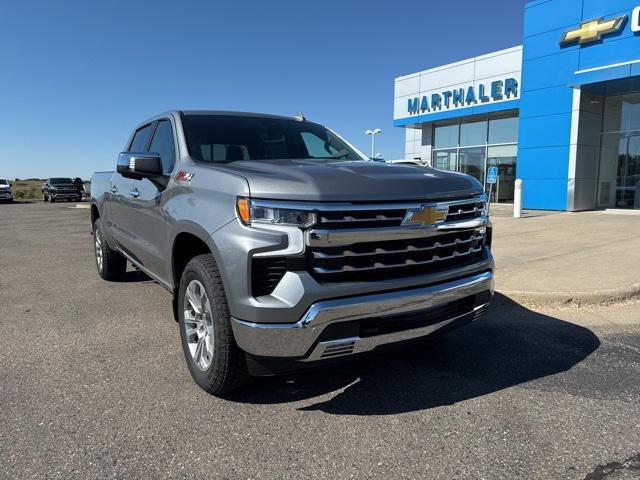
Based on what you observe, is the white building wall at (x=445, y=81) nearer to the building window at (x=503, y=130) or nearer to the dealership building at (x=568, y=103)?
the dealership building at (x=568, y=103)

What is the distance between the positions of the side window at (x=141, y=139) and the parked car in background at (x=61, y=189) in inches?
1324

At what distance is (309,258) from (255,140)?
6.19 feet

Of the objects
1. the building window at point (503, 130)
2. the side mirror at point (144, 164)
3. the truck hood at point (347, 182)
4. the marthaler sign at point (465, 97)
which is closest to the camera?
the truck hood at point (347, 182)

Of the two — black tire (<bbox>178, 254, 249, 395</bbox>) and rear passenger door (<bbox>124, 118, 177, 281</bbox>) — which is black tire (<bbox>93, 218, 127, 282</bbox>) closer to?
rear passenger door (<bbox>124, 118, 177, 281</bbox>)

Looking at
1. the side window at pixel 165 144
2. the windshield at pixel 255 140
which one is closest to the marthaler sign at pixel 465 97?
the windshield at pixel 255 140

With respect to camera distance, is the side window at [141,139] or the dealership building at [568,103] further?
the dealership building at [568,103]

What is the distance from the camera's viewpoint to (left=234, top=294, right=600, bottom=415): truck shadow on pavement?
3.20m

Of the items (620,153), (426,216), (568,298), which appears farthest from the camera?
(620,153)

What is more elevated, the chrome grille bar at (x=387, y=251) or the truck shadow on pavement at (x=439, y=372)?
the chrome grille bar at (x=387, y=251)

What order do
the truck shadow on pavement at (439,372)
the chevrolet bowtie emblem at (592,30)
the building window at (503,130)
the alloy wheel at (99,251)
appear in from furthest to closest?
the building window at (503,130) → the chevrolet bowtie emblem at (592,30) → the alloy wheel at (99,251) → the truck shadow on pavement at (439,372)

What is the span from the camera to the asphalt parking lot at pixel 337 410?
8.23 feet

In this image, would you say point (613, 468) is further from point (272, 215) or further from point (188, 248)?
point (188, 248)

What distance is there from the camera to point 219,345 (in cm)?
292

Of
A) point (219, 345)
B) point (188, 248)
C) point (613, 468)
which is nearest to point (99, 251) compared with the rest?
point (188, 248)
